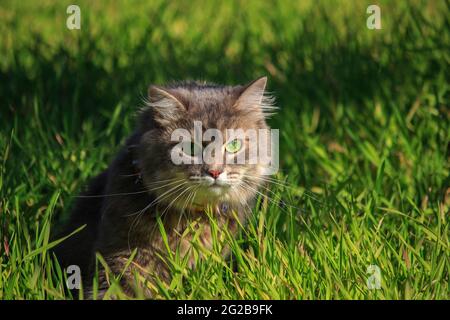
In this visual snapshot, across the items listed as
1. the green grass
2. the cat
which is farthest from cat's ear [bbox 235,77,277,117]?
the green grass

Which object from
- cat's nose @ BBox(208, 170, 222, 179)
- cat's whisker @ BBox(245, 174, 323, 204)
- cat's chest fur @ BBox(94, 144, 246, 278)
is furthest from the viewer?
cat's whisker @ BBox(245, 174, 323, 204)

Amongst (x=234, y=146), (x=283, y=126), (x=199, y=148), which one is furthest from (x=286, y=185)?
(x=283, y=126)

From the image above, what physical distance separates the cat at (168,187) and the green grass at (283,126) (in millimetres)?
168

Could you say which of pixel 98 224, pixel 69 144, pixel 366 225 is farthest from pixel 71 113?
pixel 366 225

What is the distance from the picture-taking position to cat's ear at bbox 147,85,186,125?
11.7 ft

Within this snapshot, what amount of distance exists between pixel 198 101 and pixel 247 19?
312 cm

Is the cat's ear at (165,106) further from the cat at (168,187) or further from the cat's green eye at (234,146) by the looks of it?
the cat's green eye at (234,146)

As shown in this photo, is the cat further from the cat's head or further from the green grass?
the green grass

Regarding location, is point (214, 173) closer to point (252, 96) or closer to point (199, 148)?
point (199, 148)

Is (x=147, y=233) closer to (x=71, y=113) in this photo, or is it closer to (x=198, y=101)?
(x=198, y=101)

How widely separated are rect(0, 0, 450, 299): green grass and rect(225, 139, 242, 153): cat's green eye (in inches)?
10.9

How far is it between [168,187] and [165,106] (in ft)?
1.08

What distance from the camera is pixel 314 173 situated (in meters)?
4.68

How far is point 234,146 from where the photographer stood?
3594 millimetres
